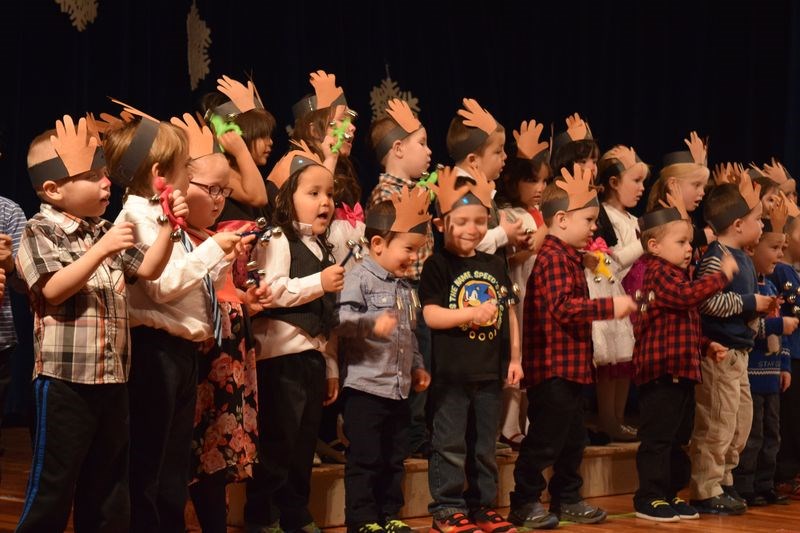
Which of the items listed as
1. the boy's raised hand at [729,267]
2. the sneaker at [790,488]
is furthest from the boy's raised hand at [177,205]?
the sneaker at [790,488]

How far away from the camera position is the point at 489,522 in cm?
371

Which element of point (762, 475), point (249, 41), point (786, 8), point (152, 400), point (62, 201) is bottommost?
point (762, 475)

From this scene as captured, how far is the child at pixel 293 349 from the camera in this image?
3312mm

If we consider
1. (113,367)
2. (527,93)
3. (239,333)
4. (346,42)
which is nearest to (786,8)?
(527,93)

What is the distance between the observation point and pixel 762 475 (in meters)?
4.74

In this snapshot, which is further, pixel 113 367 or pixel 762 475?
pixel 762 475

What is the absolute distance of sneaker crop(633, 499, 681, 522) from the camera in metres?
4.13

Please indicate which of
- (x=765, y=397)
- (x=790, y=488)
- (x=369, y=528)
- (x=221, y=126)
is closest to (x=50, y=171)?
(x=221, y=126)

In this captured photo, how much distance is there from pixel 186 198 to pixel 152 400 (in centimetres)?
57

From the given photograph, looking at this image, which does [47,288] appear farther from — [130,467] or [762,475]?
[762,475]

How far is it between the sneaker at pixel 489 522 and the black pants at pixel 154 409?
1.25m

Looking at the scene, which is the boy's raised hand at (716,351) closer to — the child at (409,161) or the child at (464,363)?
the child at (464,363)

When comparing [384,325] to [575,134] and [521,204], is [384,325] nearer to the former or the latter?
[521,204]

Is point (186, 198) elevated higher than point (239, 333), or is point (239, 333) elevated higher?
point (186, 198)
